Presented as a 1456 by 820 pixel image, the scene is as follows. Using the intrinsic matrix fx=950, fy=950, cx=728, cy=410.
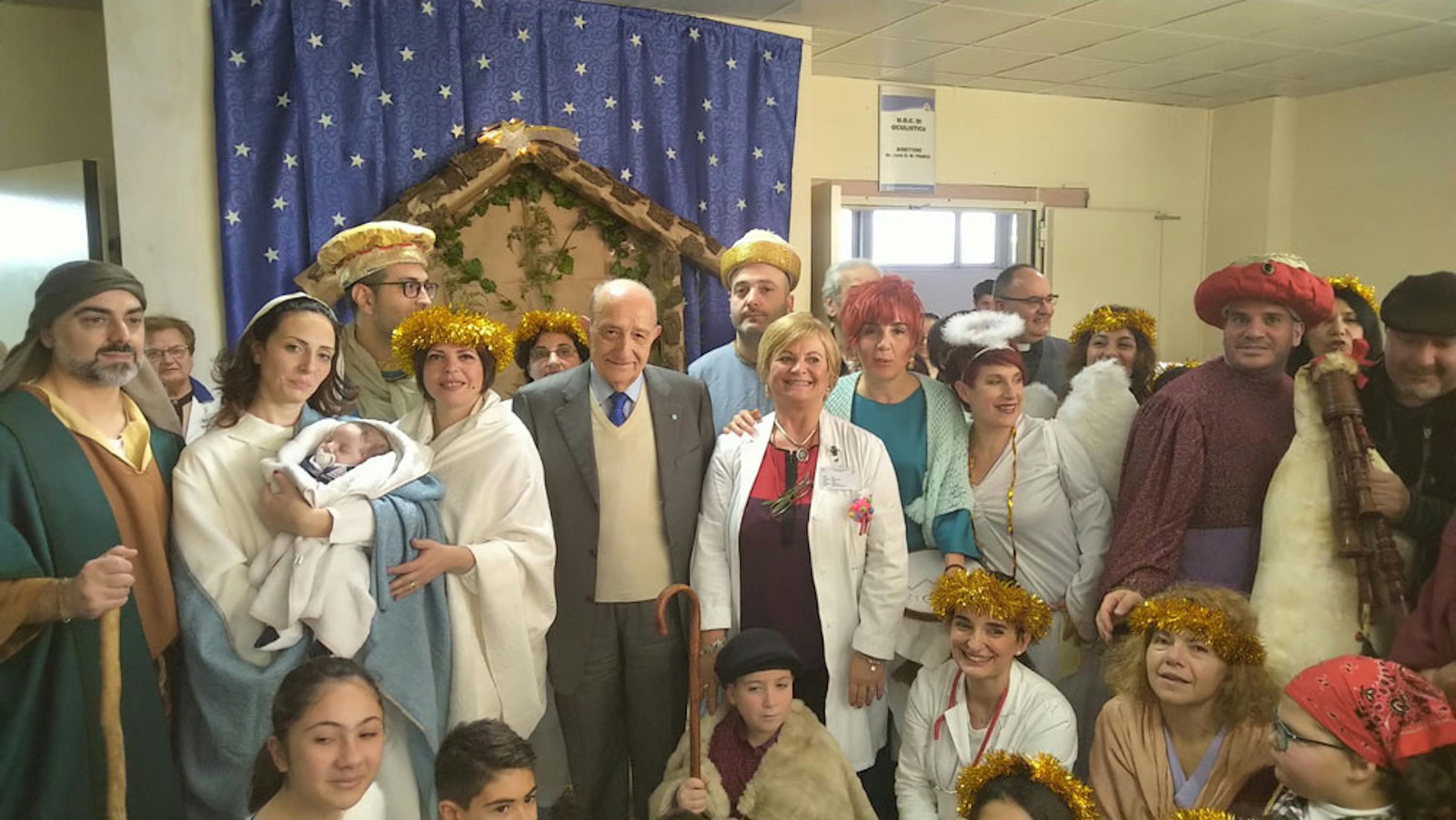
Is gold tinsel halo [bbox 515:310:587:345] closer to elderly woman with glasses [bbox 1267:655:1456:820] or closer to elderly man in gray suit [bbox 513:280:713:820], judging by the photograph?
elderly man in gray suit [bbox 513:280:713:820]

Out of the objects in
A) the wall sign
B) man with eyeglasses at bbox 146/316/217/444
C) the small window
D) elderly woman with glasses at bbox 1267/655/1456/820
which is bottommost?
elderly woman with glasses at bbox 1267/655/1456/820

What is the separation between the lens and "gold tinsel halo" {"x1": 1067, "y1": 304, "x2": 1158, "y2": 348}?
3791mm

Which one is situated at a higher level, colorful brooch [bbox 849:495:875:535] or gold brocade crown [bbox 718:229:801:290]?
gold brocade crown [bbox 718:229:801:290]

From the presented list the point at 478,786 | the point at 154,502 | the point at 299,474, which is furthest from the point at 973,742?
the point at 154,502

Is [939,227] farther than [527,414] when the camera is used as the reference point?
Yes

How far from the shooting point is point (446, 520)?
8.54 feet

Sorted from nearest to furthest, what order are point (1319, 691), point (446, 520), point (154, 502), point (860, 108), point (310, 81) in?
point (1319, 691) → point (154, 502) → point (446, 520) → point (310, 81) → point (860, 108)

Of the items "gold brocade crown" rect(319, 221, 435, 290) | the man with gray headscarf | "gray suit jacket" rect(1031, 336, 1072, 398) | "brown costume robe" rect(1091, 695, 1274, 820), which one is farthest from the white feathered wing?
the man with gray headscarf

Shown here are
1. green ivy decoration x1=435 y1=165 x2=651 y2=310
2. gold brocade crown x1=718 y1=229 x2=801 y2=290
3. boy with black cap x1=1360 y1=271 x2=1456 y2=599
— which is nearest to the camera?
boy with black cap x1=1360 y1=271 x2=1456 y2=599

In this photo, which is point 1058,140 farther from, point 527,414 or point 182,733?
point 182,733

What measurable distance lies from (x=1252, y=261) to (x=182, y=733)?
A: 10.2 feet

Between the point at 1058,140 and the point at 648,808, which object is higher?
the point at 1058,140

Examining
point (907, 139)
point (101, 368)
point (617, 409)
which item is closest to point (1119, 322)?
point (617, 409)

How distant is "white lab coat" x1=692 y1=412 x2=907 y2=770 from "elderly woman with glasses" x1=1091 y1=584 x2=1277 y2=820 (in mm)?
667
